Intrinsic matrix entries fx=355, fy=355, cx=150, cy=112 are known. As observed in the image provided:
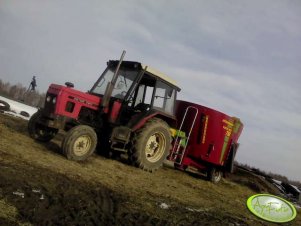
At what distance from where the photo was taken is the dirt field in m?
3.85

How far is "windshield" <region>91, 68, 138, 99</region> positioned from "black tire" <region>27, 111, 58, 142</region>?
142 cm

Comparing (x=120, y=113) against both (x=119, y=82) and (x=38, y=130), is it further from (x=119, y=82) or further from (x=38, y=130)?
→ (x=38, y=130)

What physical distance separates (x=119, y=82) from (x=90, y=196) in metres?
4.31

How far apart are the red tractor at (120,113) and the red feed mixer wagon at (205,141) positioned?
1.31 m

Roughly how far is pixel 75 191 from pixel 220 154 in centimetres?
654

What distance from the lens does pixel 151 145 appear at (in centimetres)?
873

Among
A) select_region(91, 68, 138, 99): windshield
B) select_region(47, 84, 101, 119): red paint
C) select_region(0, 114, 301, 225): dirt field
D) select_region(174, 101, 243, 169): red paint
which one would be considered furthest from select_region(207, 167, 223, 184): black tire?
select_region(47, 84, 101, 119): red paint

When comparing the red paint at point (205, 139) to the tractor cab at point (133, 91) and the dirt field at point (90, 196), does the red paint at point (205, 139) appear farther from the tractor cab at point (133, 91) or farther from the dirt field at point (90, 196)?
the dirt field at point (90, 196)

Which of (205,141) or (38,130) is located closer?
(38,130)

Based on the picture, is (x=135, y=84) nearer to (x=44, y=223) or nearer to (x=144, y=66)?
(x=144, y=66)

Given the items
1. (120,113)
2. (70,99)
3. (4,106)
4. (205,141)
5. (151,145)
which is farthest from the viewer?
(4,106)

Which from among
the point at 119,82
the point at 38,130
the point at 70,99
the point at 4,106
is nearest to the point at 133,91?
the point at 119,82

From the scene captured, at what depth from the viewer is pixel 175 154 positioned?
9.84 metres

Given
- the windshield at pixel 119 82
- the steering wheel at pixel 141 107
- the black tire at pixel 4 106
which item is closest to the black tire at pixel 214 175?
the steering wheel at pixel 141 107
